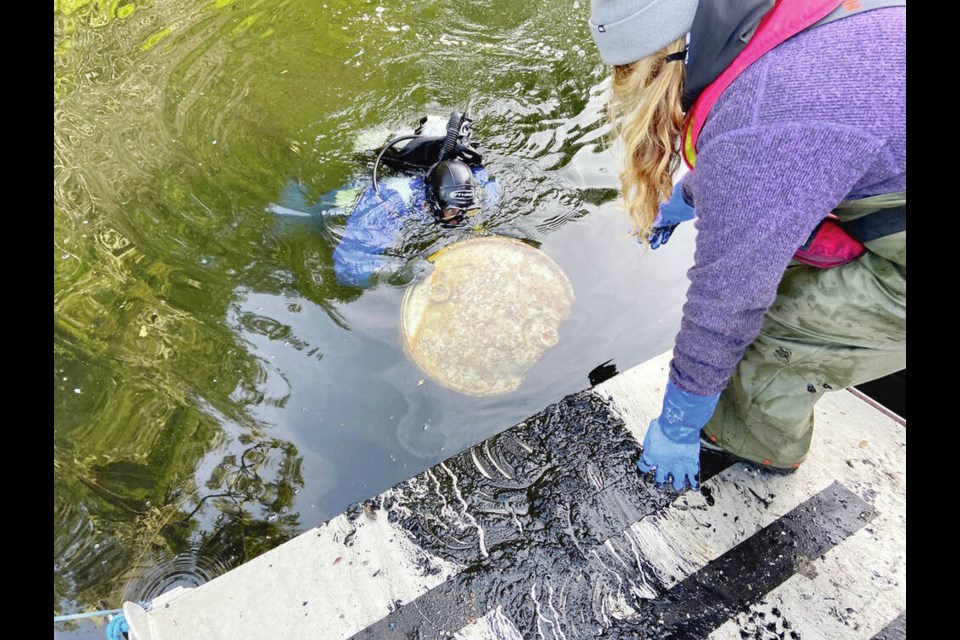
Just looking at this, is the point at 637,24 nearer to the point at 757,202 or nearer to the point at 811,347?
the point at 757,202

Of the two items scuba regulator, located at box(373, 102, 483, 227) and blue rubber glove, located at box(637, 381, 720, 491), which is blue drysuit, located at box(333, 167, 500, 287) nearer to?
scuba regulator, located at box(373, 102, 483, 227)

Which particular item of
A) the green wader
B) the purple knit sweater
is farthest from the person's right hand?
the purple knit sweater

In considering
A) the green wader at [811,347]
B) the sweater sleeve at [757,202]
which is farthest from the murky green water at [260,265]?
the sweater sleeve at [757,202]

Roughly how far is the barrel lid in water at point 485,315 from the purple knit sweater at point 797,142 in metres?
1.51

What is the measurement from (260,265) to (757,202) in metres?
2.77

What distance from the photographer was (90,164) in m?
3.79

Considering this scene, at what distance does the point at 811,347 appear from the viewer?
1753 millimetres

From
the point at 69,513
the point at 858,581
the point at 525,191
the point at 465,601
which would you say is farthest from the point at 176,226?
the point at 858,581

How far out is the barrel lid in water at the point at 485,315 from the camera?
108 inches

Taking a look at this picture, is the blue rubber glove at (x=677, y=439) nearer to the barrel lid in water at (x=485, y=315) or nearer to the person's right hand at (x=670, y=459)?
the person's right hand at (x=670, y=459)

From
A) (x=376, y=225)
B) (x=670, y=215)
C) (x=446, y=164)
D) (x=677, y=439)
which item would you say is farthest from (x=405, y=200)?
(x=677, y=439)

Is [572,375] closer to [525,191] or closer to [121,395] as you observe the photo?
[525,191]

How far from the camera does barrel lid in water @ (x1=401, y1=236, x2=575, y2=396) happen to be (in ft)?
8.98
